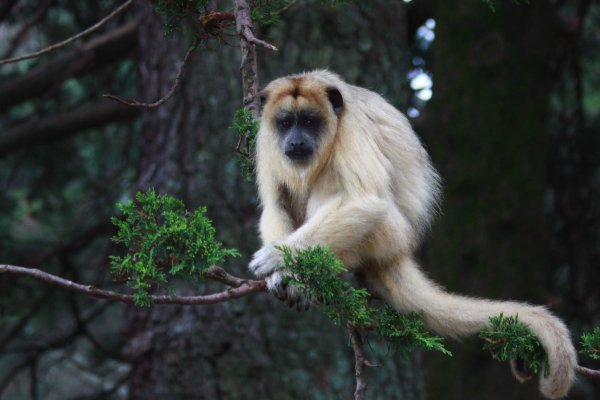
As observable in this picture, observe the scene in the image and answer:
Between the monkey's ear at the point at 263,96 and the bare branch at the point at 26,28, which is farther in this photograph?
the bare branch at the point at 26,28

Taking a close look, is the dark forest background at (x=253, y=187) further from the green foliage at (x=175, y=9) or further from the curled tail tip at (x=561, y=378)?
the curled tail tip at (x=561, y=378)

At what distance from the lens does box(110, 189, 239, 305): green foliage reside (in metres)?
3.39

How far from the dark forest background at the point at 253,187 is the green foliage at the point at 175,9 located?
1445mm

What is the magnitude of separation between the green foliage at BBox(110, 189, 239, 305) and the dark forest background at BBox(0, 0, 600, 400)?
9.63 ft

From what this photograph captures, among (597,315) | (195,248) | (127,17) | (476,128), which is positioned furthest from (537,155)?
(195,248)

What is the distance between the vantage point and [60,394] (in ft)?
43.9

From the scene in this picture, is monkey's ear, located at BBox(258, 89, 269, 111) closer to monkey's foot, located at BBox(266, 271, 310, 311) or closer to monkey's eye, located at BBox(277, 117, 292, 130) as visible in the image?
monkey's eye, located at BBox(277, 117, 292, 130)

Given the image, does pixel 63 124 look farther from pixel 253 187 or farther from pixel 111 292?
pixel 111 292

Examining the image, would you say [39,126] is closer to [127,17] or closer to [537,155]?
[127,17]

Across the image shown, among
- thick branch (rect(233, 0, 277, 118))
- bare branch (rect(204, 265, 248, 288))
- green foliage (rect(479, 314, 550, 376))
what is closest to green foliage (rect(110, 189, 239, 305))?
bare branch (rect(204, 265, 248, 288))

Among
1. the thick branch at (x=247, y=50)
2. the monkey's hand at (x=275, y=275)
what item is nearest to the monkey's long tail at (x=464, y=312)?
the monkey's hand at (x=275, y=275)

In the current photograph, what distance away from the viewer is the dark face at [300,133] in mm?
4980

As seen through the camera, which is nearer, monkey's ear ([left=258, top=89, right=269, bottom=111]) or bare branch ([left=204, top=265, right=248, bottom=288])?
bare branch ([left=204, top=265, right=248, bottom=288])

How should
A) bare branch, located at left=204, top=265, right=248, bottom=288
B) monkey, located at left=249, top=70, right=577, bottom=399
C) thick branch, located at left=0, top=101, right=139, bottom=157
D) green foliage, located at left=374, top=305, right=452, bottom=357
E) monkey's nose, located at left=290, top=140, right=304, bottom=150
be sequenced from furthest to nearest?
thick branch, located at left=0, top=101, right=139, bottom=157 → monkey's nose, located at left=290, top=140, right=304, bottom=150 → monkey, located at left=249, top=70, right=577, bottom=399 → green foliage, located at left=374, top=305, right=452, bottom=357 → bare branch, located at left=204, top=265, right=248, bottom=288
